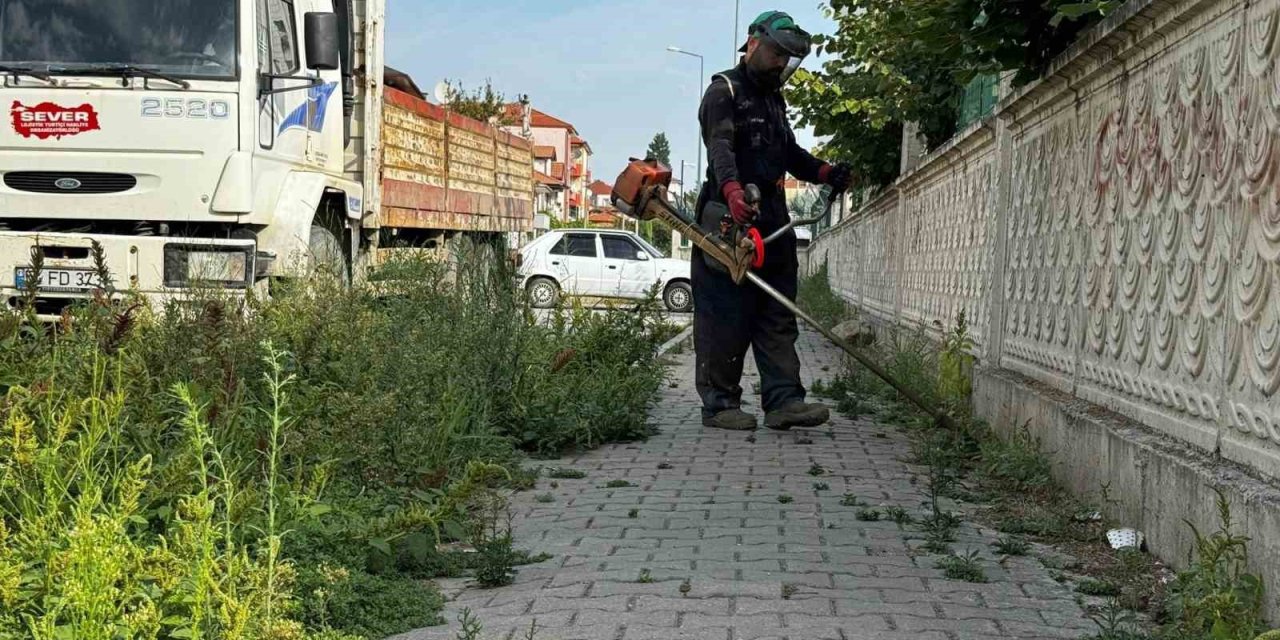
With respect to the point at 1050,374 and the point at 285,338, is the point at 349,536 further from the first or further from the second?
the point at 1050,374

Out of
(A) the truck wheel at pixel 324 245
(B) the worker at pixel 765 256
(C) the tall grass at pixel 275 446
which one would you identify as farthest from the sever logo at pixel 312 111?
(B) the worker at pixel 765 256

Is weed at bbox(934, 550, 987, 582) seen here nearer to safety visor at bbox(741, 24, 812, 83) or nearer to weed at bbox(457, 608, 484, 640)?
weed at bbox(457, 608, 484, 640)

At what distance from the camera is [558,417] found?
750cm

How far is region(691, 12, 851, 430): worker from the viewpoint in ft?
26.2

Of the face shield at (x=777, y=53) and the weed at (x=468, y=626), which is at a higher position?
the face shield at (x=777, y=53)

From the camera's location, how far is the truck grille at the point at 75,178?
396 inches

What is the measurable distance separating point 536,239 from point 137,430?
22684 mm

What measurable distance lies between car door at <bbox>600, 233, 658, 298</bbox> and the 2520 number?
54.6 ft

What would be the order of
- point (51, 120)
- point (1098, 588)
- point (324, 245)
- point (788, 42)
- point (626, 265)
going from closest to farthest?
point (1098, 588), point (788, 42), point (51, 120), point (324, 245), point (626, 265)

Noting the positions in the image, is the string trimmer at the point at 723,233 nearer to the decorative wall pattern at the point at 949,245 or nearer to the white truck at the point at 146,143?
the decorative wall pattern at the point at 949,245

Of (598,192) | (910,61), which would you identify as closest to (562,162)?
(598,192)

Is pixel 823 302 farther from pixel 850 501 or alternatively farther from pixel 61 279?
pixel 850 501

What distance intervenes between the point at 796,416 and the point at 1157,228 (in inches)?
129

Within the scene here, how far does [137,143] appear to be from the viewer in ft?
32.8
